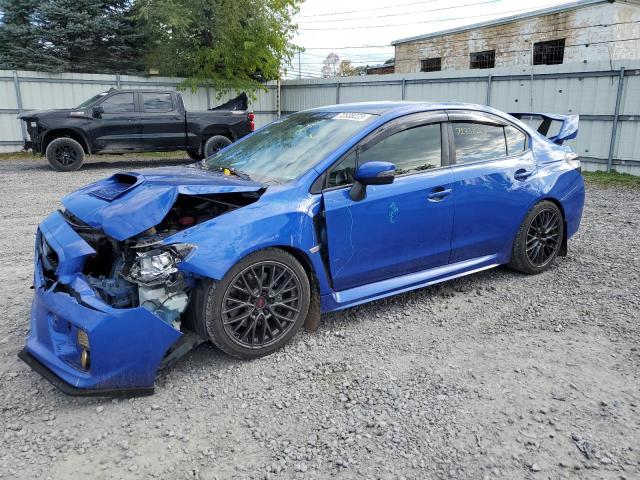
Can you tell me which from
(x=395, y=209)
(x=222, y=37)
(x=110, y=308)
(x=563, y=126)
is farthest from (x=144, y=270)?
(x=222, y=37)

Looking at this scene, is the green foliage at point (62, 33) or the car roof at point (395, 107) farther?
the green foliage at point (62, 33)

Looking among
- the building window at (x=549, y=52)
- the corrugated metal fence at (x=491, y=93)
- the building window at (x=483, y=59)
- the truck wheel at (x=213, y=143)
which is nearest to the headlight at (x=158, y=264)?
the truck wheel at (x=213, y=143)

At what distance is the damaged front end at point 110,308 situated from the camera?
112 inches

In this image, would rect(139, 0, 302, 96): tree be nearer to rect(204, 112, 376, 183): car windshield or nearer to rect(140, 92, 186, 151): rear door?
rect(140, 92, 186, 151): rear door

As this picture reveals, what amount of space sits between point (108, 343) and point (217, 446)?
0.79 meters

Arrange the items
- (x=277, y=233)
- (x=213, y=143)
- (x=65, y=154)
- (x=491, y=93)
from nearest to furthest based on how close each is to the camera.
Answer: (x=277, y=233), (x=65, y=154), (x=491, y=93), (x=213, y=143)

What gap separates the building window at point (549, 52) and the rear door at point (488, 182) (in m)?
17.8

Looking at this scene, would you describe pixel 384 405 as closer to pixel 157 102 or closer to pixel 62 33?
pixel 157 102

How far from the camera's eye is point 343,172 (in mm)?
3738

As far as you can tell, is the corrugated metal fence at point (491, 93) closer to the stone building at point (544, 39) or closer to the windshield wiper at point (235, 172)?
the stone building at point (544, 39)

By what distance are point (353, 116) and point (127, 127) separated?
993 cm

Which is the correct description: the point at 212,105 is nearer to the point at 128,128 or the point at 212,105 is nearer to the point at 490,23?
the point at 128,128

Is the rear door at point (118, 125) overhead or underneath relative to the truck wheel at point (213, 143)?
overhead

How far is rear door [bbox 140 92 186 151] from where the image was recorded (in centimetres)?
1284
